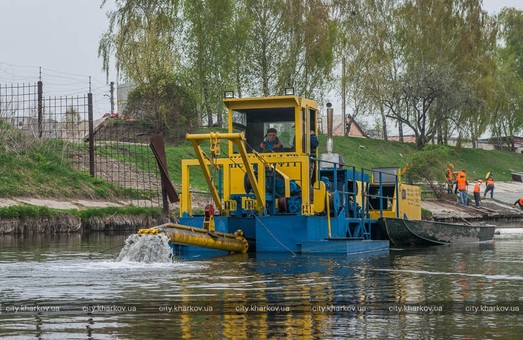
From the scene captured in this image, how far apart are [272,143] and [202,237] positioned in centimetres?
315

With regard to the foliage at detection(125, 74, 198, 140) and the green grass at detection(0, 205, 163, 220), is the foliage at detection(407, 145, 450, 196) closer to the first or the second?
the foliage at detection(125, 74, 198, 140)

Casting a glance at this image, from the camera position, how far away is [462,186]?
46125mm

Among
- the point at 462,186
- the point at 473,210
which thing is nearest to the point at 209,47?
the point at 462,186

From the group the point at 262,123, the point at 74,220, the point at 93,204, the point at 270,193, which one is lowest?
the point at 74,220

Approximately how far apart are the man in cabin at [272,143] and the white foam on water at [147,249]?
4.24m

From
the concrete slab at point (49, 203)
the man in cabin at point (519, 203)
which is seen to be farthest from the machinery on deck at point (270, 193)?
the man in cabin at point (519, 203)

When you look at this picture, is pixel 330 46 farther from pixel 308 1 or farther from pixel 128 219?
pixel 128 219

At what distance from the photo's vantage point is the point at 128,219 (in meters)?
33.7

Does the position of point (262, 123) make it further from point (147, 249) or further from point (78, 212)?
point (78, 212)

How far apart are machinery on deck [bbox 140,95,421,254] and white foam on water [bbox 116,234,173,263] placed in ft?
3.52

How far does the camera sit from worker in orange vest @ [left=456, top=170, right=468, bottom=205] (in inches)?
1813

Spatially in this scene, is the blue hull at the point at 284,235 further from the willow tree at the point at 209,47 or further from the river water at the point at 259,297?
the willow tree at the point at 209,47

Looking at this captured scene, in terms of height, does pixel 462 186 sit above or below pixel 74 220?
above

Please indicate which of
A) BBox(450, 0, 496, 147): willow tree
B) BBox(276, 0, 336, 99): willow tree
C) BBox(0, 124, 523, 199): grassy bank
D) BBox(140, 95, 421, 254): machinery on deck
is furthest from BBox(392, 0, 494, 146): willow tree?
BBox(140, 95, 421, 254): machinery on deck
